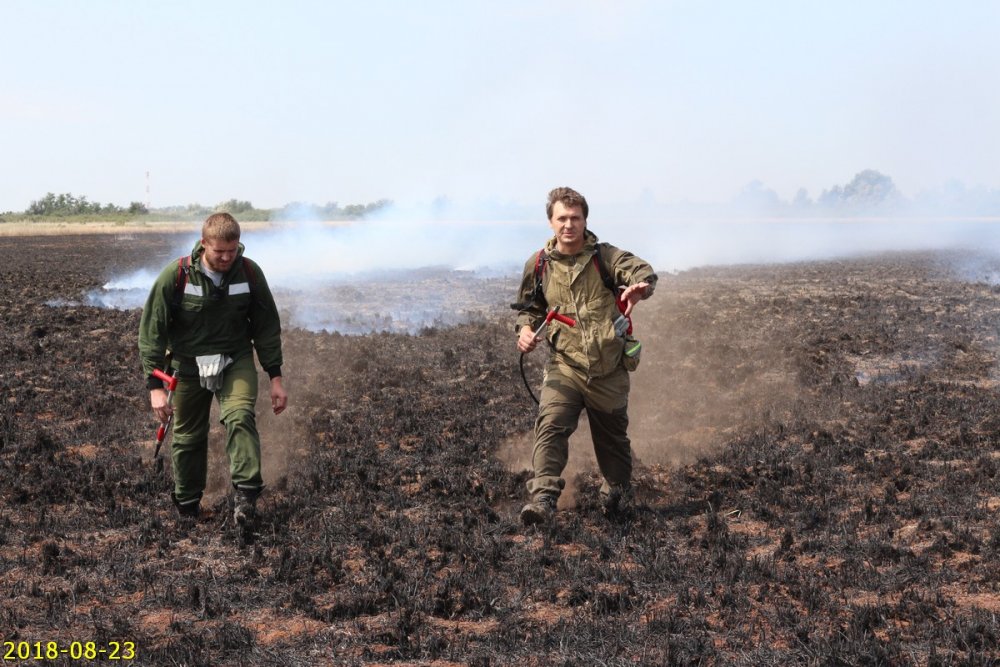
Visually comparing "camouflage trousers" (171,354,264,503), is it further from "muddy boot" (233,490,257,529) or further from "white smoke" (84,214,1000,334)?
"white smoke" (84,214,1000,334)

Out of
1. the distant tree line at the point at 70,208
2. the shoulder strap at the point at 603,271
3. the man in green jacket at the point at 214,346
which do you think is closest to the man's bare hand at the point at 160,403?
the man in green jacket at the point at 214,346

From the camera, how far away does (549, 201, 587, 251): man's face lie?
250 inches

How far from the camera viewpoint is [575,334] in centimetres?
663

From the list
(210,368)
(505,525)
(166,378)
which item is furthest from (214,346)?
(505,525)

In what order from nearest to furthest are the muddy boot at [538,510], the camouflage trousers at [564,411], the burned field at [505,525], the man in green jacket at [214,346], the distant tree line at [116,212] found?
1. the burned field at [505,525]
2. the man in green jacket at [214,346]
3. the muddy boot at [538,510]
4. the camouflage trousers at [564,411]
5. the distant tree line at [116,212]

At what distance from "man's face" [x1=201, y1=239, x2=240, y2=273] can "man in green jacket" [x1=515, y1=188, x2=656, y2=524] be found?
68.8 inches

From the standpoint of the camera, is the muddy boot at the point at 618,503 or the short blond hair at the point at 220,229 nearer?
the short blond hair at the point at 220,229

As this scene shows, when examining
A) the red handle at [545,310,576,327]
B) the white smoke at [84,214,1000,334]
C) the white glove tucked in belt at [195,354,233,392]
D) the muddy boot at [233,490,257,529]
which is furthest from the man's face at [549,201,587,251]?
the white smoke at [84,214,1000,334]

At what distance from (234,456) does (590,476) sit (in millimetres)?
2716

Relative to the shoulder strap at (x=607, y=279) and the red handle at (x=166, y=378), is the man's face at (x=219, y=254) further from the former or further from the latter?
the shoulder strap at (x=607, y=279)

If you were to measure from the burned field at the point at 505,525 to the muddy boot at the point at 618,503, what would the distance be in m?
0.09

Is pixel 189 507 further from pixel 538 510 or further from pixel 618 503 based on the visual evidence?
pixel 618 503

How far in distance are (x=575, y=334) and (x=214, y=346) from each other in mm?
2233

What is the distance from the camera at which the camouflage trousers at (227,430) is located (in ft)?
21.0
